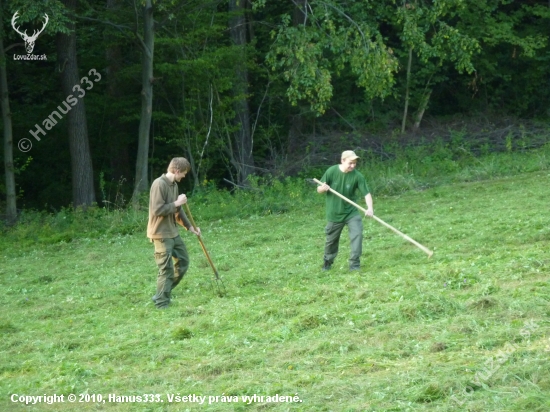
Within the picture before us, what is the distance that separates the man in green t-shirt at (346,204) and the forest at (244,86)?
9.14 m

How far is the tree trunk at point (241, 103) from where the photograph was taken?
2534cm

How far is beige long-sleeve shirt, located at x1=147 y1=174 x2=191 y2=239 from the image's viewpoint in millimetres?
11062

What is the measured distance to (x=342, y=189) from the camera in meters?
12.7

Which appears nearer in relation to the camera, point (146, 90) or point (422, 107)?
point (146, 90)

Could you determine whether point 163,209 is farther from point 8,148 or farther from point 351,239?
point 8,148

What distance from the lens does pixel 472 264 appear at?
448 inches

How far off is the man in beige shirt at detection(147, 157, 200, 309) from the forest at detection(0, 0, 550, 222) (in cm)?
1001

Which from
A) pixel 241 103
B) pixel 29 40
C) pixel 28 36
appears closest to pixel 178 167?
pixel 29 40

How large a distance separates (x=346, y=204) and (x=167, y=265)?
2.75 meters

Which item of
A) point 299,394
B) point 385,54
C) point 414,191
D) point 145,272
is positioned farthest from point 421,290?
point 385,54

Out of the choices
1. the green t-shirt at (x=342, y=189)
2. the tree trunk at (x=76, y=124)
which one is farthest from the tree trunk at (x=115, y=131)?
the green t-shirt at (x=342, y=189)

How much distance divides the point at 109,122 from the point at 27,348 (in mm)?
18861

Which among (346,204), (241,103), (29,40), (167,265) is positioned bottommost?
(167,265)

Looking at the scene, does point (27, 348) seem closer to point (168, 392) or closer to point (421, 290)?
point (168, 392)
